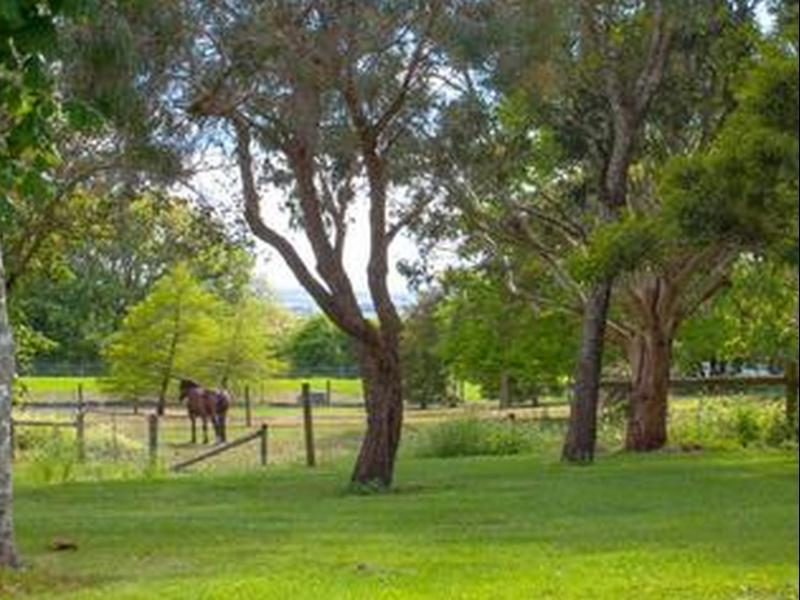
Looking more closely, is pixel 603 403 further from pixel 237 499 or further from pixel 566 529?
pixel 566 529

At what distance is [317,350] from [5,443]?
7642cm

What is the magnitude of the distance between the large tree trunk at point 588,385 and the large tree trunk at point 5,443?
17.0 metres

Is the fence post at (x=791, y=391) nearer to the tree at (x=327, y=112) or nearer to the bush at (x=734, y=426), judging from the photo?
the bush at (x=734, y=426)

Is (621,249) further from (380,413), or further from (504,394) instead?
(504,394)

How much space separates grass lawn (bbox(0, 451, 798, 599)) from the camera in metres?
11.4

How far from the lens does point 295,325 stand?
8912 centimetres

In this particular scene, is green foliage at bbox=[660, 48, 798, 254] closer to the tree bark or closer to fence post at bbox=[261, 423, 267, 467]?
fence post at bbox=[261, 423, 267, 467]

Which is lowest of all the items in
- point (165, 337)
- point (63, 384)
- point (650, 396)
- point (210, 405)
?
point (210, 405)

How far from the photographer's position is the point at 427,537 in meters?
14.8

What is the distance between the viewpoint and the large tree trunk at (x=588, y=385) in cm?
2822

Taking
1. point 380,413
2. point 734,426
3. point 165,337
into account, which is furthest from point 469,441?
point 165,337

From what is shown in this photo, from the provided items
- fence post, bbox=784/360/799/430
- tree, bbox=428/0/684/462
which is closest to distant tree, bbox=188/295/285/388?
tree, bbox=428/0/684/462

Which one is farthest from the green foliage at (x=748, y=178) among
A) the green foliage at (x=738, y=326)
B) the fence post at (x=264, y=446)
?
the green foliage at (x=738, y=326)

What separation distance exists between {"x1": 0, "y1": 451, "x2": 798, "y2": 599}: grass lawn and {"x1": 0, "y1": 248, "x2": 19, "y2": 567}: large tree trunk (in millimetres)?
261
